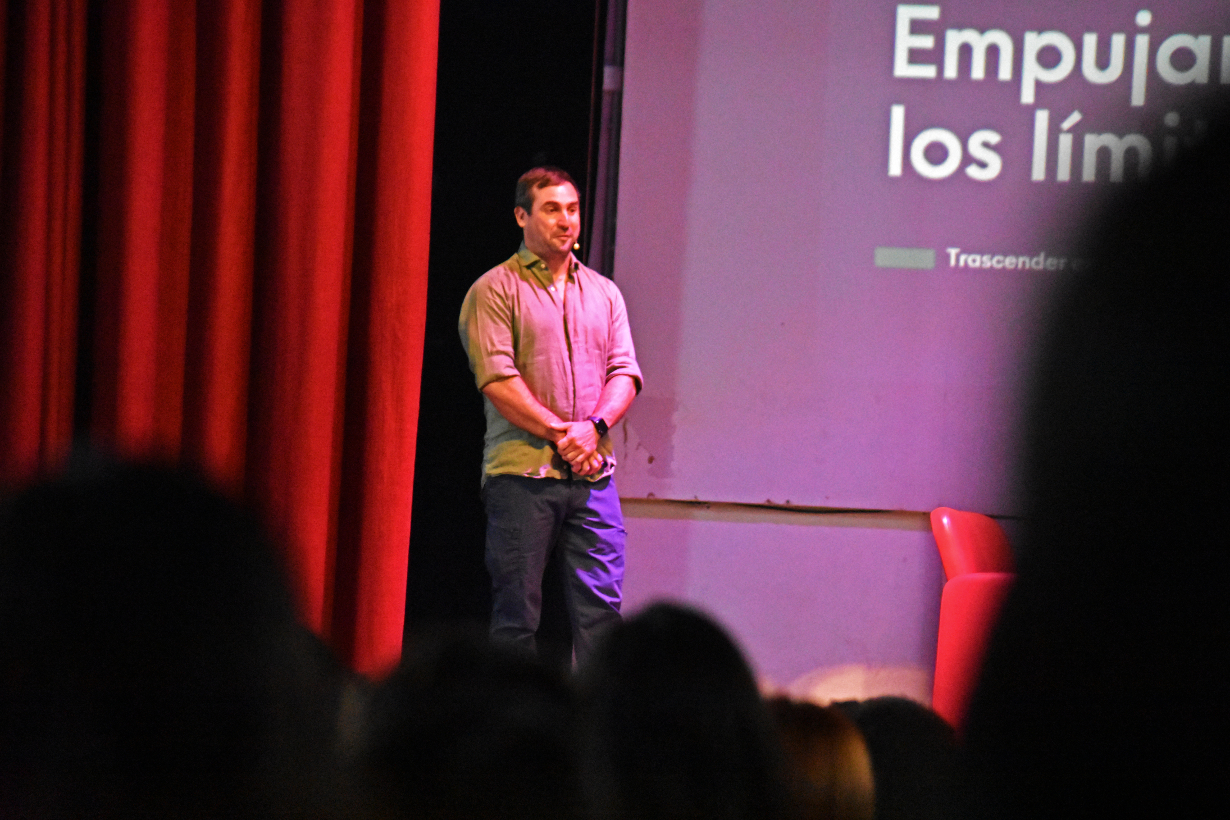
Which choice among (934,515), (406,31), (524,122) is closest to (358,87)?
(406,31)

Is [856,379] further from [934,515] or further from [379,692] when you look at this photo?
[379,692]

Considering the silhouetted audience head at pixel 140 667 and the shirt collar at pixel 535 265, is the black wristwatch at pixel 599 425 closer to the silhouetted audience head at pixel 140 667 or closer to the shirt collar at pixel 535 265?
the shirt collar at pixel 535 265

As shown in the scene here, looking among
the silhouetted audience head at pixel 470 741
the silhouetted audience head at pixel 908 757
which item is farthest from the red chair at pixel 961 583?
the silhouetted audience head at pixel 470 741

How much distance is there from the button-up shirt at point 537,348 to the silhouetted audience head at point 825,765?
2449 mm

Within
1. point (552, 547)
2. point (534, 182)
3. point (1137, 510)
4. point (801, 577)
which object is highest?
point (534, 182)

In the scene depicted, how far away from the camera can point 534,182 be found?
292 centimetres

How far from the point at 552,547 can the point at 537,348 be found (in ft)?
1.85

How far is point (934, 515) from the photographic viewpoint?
118 inches

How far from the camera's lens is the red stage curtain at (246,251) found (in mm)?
2387

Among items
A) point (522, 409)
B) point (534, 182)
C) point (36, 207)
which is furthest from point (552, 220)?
point (36, 207)

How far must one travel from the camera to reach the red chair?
2568mm

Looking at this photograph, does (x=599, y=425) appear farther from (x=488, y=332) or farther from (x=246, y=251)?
(x=246, y=251)

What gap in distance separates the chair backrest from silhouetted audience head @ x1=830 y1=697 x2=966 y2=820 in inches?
96.5

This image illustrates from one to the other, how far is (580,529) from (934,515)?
101 centimetres
